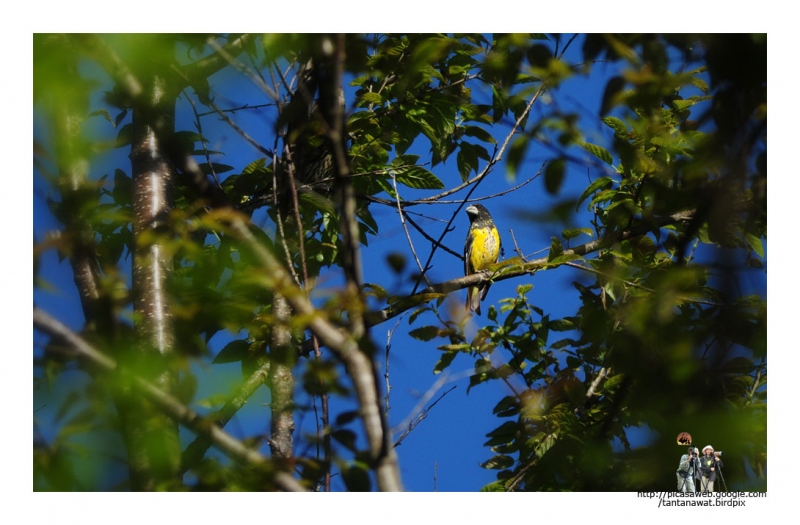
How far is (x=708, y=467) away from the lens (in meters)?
1.60

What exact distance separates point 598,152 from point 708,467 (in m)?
0.78

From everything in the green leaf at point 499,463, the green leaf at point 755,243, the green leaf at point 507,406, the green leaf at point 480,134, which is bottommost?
the green leaf at point 499,463

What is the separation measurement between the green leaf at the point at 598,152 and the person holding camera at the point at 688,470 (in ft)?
2.32

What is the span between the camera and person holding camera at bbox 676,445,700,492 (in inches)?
63.0

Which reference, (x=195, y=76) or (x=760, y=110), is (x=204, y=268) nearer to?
(x=195, y=76)

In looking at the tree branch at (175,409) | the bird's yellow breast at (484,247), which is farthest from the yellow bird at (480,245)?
the tree branch at (175,409)

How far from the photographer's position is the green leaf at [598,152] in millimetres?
1714

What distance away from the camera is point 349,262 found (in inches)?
45.0

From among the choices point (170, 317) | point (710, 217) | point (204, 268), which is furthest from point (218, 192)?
point (710, 217)

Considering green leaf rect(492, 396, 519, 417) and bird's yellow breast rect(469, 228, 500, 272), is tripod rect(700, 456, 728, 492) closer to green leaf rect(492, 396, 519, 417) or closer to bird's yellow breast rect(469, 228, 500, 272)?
green leaf rect(492, 396, 519, 417)

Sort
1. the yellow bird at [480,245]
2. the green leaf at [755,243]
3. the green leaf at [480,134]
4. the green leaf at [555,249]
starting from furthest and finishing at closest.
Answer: the yellow bird at [480,245]
the green leaf at [480,134]
the green leaf at [555,249]
the green leaf at [755,243]

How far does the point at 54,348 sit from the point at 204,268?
424 millimetres

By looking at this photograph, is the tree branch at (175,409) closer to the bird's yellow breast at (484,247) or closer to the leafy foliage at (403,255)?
the leafy foliage at (403,255)

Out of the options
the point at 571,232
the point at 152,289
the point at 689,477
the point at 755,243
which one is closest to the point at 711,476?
the point at 689,477
